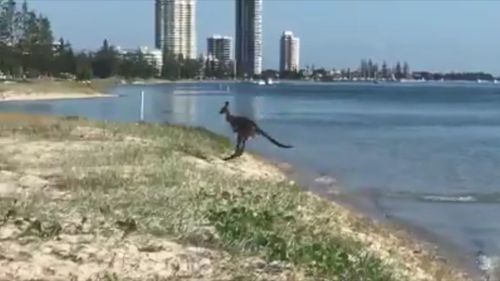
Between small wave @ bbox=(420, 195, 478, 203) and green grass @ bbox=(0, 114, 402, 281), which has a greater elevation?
green grass @ bbox=(0, 114, 402, 281)

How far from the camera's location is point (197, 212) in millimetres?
12422

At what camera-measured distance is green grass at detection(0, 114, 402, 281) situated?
10.2 m

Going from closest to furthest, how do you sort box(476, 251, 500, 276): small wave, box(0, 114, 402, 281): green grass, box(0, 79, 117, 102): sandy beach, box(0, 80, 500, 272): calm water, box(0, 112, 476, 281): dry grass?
box(0, 112, 476, 281): dry grass, box(0, 114, 402, 281): green grass, box(476, 251, 500, 276): small wave, box(0, 80, 500, 272): calm water, box(0, 79, 117, 102): sandy beach

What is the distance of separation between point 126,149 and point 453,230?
26.8ft

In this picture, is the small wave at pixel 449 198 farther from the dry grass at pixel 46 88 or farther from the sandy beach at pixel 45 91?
the dry grass at pixel 46 88

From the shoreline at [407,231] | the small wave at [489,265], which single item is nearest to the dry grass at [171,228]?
the shoreline at [407,231]

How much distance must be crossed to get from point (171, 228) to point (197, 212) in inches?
51.6

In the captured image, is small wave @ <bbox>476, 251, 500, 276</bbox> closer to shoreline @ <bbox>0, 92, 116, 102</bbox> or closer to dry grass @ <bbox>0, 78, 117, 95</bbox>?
shoreline @ <bbox>0, 92, 116, 102</bbox>

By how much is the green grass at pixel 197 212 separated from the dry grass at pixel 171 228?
0.02 metres

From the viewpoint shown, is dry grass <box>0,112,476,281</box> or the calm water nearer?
dry grass <box>0,112,476,281</box>

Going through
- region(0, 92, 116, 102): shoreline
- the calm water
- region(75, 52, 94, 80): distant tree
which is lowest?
region(0, 92, 116, 102): shoreline

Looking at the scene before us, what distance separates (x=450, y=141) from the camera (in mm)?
44562

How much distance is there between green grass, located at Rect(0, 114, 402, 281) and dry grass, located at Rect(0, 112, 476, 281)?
2cm

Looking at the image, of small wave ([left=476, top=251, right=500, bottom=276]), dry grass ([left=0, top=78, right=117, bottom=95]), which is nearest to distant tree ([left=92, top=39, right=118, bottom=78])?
dry grass ([left=0, top=78, right=117, bottom=95])
